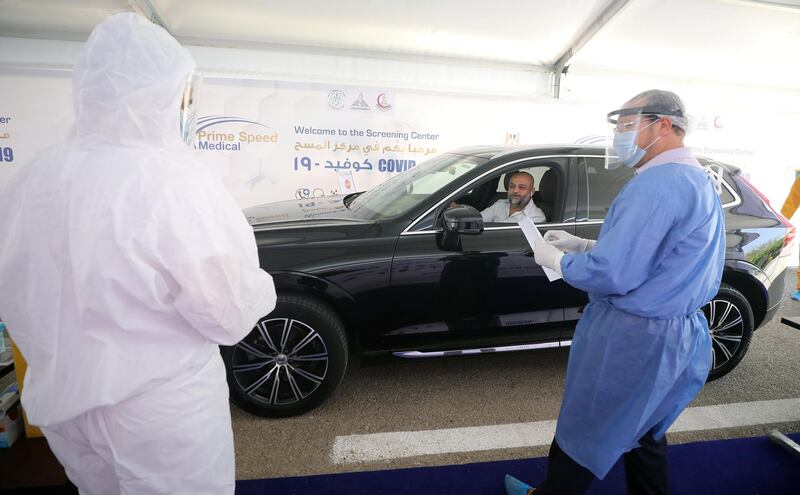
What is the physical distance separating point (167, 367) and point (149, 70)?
0.71 m

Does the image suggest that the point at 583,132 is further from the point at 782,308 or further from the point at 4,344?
the point at 4,344

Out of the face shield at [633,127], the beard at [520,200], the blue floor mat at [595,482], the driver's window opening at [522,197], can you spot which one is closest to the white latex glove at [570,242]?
the face shield at [633,127]

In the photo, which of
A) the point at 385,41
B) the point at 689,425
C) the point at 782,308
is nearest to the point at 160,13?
the point at 385,41

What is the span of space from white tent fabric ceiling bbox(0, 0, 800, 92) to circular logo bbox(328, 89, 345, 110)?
2.55 feet

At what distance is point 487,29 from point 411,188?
181 inches

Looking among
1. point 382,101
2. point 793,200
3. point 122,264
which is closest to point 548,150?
point 122,264

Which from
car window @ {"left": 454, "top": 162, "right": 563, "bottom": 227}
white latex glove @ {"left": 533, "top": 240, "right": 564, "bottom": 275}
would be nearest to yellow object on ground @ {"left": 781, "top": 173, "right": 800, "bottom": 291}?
car window @ {"left": 454, "top": 162, "right": 563, "bottom": 227}

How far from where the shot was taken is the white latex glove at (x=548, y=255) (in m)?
1.89

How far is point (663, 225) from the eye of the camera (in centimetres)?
152

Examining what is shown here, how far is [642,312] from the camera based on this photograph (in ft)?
5.32

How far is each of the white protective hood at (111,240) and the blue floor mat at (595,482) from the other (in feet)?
4.55

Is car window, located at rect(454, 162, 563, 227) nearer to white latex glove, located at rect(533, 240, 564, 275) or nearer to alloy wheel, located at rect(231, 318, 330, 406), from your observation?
white latex glove, located at rect(533, 240, 564, 275)

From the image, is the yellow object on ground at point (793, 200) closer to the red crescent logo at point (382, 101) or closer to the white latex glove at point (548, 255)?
the red crescent logo at point (382, 101)

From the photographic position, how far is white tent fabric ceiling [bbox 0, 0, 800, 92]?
614 cm
